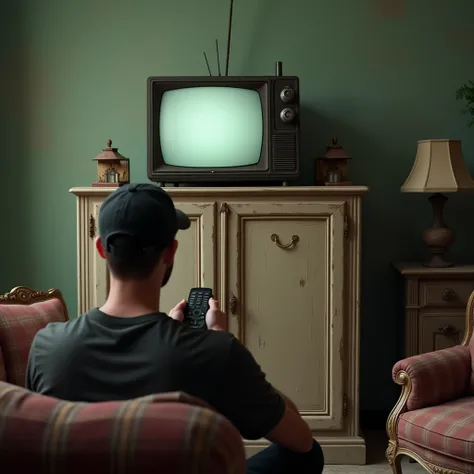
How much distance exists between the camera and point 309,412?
307 cm

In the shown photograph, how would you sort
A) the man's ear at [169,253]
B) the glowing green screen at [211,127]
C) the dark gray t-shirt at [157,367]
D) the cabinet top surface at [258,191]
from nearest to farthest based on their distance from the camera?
the dark gray t-shirt at [157,367]
the man's ear at [169,253]
the cabinet top surface at [258,191]
the glowing green screen at [211,127]

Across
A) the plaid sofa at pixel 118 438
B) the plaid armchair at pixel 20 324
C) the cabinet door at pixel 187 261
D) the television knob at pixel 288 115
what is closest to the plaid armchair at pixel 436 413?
the cabinet door at pixel 187 261

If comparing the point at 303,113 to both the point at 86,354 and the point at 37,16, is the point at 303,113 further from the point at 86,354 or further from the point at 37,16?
the point at 86,354

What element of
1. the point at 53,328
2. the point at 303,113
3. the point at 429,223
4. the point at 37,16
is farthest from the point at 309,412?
the point at 37,16

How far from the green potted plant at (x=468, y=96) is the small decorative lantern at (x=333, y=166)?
1.89 ft

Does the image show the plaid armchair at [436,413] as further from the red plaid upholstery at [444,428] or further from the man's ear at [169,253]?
the man's ear at [169,253]

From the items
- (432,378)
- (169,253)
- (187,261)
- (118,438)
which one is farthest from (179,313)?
(187,261)

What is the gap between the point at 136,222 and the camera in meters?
1.34

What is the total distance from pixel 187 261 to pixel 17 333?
2.87ft

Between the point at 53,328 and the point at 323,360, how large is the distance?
1.85 meters

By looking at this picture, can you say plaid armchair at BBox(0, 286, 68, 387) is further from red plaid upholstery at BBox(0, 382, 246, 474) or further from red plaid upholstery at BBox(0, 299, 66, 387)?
red plaid upholstery at BBox(0, 382, 246, 474)

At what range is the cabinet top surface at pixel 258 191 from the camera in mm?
2953

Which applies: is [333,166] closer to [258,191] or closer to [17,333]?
[258,191]

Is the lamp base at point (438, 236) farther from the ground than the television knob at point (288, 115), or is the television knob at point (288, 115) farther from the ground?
the television knob at point (288, 115)
